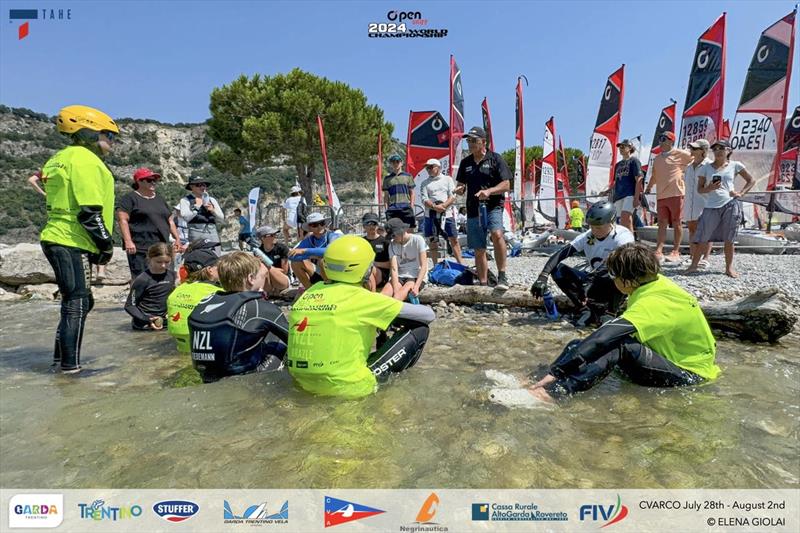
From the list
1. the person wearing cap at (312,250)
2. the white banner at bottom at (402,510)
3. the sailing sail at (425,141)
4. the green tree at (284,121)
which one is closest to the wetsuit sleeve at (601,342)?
the white banner at bottom at (402,510)

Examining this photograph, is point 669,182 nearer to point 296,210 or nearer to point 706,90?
point 706,90

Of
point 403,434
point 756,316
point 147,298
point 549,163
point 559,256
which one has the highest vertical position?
point 549,163

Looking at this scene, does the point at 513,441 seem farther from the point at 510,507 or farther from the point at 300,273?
the point at 300,273

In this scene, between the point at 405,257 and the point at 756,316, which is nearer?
the point at 756,316

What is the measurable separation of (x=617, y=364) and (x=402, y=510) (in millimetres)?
1922

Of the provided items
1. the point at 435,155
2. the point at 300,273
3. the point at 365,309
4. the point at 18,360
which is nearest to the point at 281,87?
the point at 435,155

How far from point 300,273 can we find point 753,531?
5.61m

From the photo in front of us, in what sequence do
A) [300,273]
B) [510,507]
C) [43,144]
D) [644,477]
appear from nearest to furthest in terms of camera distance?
[510,507], [644,477], [300,273], [43,144]

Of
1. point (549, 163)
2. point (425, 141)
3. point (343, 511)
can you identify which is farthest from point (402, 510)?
point (549, 163)

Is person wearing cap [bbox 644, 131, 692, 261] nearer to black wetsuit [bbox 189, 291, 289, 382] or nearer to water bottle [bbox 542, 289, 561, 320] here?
water bottle [bbox 542, 289, 561, 320]

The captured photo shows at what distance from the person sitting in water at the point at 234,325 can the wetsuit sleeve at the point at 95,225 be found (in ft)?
3.73

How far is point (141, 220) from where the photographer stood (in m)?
5.70

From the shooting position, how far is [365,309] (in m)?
2.79

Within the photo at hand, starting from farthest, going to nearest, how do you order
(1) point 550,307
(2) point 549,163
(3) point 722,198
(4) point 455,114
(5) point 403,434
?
(2) point 549,163, (4) point 455,114, (3) point 722,198, (1) point 550,307, (5) point 403,434
